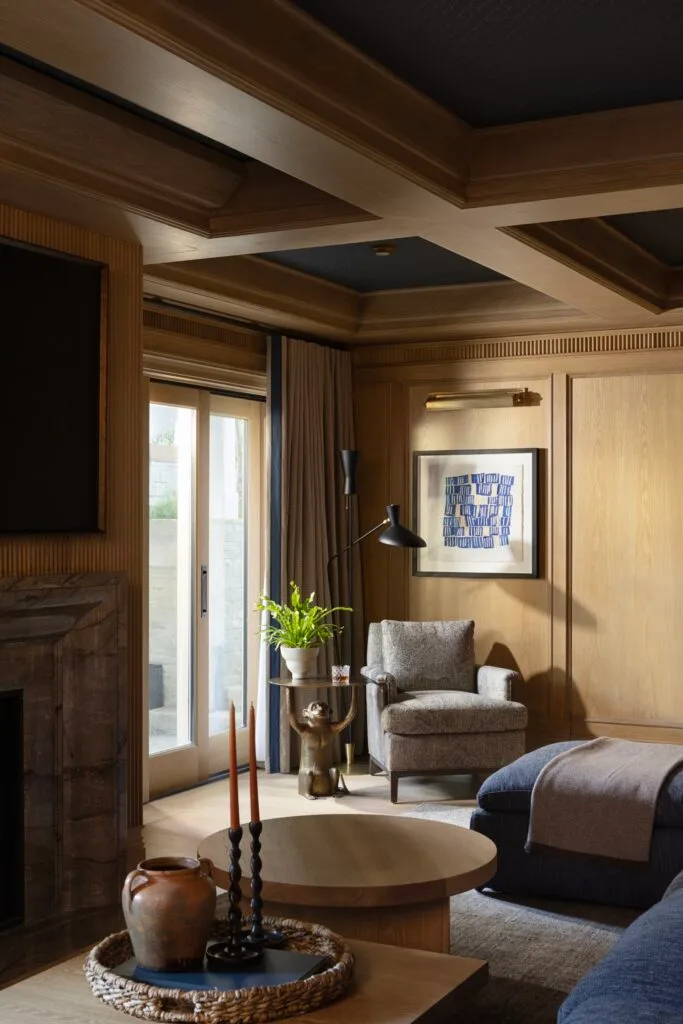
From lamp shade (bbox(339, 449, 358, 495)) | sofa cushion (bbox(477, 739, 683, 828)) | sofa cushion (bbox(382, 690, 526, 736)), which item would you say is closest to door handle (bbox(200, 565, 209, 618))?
lamp shade (bbox(339, 449, 358, 495))

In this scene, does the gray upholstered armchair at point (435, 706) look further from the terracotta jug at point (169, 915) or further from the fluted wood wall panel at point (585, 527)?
the terracotta jug at point (169, 915)

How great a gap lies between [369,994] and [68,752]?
7.07 ft

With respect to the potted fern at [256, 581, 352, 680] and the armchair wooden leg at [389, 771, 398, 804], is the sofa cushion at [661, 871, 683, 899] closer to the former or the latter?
the armchair wooden leg at [389, 771, 398, 804]

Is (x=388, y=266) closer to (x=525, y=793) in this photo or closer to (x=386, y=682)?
(x=386, y=682)

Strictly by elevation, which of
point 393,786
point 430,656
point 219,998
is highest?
point 430,656

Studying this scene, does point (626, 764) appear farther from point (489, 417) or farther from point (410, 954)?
point (489, 417)

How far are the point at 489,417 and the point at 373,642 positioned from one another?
1.48 meters

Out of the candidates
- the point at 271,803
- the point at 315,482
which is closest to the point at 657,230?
the point at 315,482

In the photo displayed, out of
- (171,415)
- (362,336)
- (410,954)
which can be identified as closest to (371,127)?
(410,954)

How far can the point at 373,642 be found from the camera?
675cm

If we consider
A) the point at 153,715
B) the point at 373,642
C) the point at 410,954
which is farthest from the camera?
the point at 373,642

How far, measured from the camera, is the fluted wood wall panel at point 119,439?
426 centimetres

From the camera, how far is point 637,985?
2033 mm

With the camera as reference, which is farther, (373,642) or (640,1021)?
(373,642)
